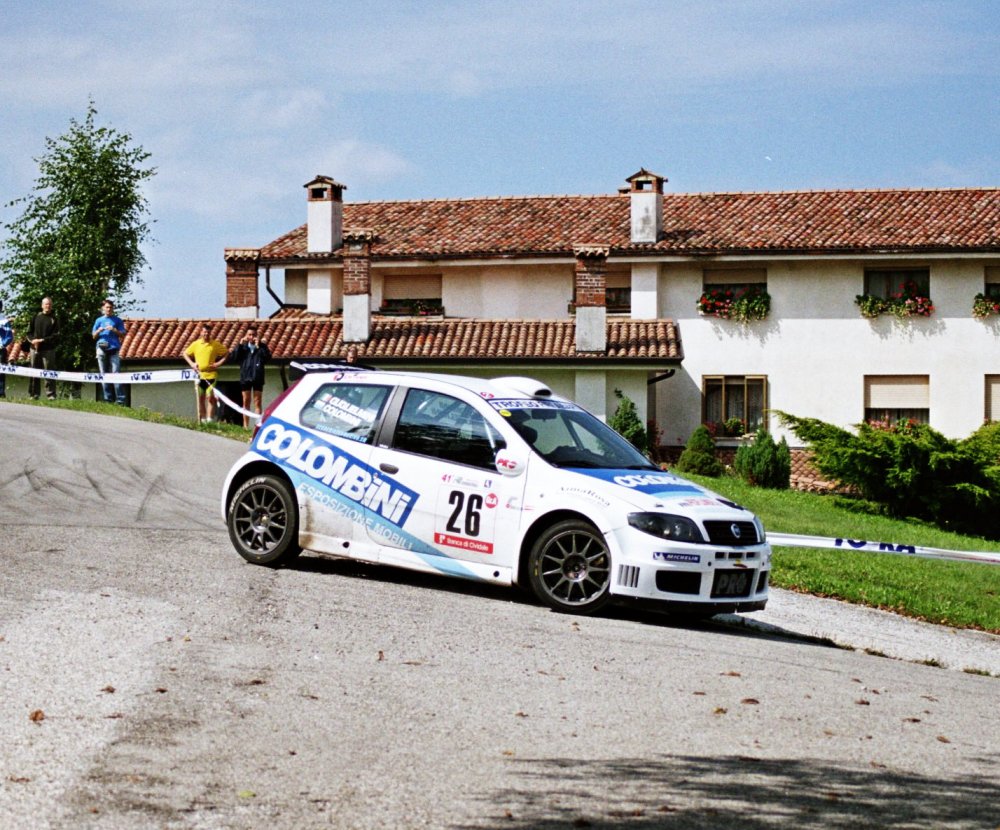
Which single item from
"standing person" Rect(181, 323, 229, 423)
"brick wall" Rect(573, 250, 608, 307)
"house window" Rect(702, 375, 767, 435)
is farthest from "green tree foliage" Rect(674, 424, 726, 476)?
"standing person" Rect(181, 323, 229, 423)

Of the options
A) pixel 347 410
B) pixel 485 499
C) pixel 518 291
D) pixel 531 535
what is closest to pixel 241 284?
Result: pixel 518 291

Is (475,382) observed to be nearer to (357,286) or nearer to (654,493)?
(654,493)

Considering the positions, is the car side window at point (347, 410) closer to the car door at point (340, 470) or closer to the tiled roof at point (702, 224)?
the car door at point (340, 470)

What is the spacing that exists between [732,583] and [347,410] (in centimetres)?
352

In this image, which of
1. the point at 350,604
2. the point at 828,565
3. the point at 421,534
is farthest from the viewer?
the point at 828,565

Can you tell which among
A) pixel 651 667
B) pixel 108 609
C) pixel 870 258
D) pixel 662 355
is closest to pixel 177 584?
pixel 108 609

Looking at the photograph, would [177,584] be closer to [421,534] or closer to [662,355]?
[421,534]

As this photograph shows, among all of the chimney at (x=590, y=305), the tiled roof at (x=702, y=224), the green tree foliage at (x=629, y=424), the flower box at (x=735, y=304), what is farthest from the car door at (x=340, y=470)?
the flower box at (x=735, y=304)

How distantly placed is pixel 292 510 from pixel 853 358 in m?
28.2

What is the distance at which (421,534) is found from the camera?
37.5ft

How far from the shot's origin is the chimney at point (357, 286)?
36.5 m

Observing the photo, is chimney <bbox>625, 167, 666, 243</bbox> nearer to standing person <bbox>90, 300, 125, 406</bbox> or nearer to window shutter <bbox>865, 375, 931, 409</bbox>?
window shutter <bbox>865, 375, 931, 409</bbox>

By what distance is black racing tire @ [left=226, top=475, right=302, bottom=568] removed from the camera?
12.0 m

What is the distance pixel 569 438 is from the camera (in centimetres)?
1176
